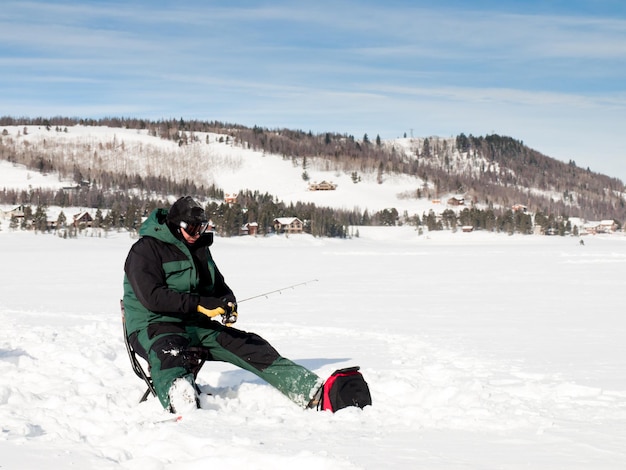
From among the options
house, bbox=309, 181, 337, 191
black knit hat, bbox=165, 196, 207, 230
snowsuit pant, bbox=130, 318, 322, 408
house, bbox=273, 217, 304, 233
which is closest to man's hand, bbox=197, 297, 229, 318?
snowsuit pant, bbox=130, 318, 322, 408

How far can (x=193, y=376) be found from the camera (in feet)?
20.0

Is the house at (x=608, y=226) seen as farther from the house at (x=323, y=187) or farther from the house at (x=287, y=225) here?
the house at (x=287, y=225)

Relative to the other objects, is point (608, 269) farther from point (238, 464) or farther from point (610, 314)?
point (238, 464)

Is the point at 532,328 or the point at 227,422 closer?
the point at 227,422

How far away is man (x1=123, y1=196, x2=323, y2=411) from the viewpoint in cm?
616

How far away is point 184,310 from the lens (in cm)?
631

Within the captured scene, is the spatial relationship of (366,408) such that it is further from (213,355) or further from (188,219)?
(188,219)

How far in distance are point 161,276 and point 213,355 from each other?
2.91 ft

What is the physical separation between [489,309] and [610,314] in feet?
8.74

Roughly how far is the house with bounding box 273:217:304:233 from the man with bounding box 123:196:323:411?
103141mm

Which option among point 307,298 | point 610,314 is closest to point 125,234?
point 307,298

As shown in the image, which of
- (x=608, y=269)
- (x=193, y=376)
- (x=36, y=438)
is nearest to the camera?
(x=36, y=438)

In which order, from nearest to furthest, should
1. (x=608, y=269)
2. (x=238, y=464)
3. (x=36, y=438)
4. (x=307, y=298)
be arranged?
(x=238, y=464)
(x=36, y=438)
(x=307, y=298)
(x=608, y=269)

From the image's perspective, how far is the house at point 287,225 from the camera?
109875 mm
